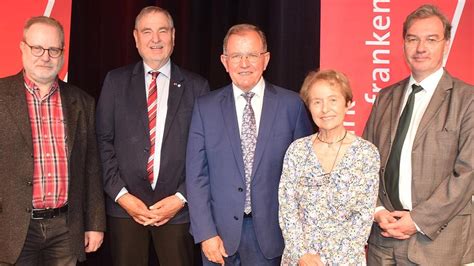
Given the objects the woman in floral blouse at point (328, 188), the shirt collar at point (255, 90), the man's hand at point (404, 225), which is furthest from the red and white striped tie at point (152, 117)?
the man's hand at point (404, 225)

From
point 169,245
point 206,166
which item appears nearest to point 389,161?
point 206,166

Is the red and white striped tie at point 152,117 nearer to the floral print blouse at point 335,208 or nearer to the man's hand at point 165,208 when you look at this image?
the man's hand at point 165,208

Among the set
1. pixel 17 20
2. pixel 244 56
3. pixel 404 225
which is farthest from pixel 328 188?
pixel 17 20

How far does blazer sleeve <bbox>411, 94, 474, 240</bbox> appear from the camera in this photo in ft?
8.90

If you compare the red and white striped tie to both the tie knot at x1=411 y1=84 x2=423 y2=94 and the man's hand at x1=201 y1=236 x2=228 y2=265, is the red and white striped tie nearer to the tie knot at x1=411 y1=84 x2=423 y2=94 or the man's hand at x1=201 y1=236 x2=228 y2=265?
the man's hand at x1=201 y1=236 x2=228 y2=265

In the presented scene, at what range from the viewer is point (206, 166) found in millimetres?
3025

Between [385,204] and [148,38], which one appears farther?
[148,38]

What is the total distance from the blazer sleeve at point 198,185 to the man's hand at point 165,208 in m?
0.20

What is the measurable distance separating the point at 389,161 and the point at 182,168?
111 centimetres

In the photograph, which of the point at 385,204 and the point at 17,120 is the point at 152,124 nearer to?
the point at 17,120

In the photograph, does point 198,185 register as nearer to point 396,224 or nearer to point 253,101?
point 253,101

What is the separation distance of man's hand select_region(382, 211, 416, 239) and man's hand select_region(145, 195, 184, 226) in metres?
1.11

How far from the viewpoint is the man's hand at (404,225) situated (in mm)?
2756

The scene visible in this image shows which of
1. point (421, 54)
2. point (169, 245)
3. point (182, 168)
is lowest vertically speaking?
point (169, 245)
